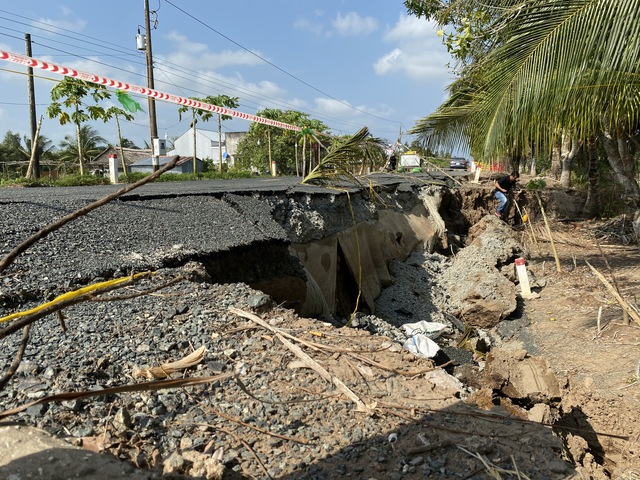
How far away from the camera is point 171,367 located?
116 inches

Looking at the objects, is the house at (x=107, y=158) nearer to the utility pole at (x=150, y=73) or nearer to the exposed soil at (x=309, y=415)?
the utility pole at (x=150, y=73)

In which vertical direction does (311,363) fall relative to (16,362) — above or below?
below

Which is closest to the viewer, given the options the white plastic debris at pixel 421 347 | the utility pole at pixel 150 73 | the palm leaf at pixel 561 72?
the white plastic debris at pixel 421 347

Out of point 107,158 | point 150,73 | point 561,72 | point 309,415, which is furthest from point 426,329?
point 107,158

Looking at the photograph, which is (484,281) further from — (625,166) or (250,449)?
(250,449)

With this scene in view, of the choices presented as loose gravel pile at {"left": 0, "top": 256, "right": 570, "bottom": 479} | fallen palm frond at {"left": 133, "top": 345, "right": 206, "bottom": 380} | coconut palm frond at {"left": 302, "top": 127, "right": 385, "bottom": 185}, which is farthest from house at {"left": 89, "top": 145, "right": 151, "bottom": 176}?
fallen palm frond at {"left": 133, "top": 345, "right": 206, "bottom": 380}

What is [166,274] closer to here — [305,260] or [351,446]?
[351,446]

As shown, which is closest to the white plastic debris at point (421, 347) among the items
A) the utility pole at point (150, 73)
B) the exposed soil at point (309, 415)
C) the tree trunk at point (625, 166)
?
the exposed soil at point (309, 415)

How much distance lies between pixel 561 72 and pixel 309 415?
457cm

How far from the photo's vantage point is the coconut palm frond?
24.6 ft

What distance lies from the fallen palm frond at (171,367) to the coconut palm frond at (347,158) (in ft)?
15.6

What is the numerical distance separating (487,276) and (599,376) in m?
3.34

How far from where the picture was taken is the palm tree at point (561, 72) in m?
5.11

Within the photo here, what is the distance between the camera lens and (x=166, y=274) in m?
4.11
